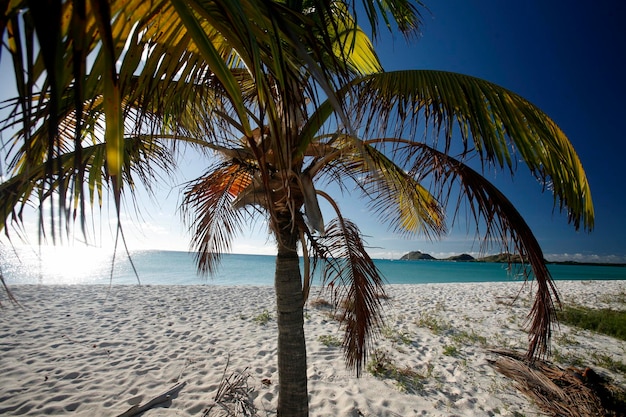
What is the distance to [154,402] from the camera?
3117mm

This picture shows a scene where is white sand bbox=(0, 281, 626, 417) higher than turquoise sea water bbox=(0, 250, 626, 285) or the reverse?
higher

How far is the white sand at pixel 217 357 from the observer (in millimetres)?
3238

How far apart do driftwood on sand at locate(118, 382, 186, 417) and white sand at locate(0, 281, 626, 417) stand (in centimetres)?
8

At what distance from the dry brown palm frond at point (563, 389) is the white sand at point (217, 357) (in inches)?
7.8

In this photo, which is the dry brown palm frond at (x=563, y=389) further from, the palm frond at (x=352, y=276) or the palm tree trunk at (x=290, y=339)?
the palm tree trunk at (x=290, y=339)

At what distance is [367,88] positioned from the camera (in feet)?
6.12

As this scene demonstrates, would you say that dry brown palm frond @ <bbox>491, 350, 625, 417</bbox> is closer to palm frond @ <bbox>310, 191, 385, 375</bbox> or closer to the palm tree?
the palm tree

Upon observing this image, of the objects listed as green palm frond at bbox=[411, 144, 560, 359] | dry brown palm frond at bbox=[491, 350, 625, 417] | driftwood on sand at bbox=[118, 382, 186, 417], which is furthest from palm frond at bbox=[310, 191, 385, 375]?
dry brown palm frond at bbox=[491, 350, 625, 417]

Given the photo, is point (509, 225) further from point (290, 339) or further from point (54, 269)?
point (54, 269)

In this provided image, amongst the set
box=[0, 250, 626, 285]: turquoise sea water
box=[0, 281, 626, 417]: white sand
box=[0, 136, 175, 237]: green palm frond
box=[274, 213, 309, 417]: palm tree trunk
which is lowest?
A: box=[0, 250, 626, 285]: turquoise sea water

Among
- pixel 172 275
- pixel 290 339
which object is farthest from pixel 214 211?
pixel 172 275

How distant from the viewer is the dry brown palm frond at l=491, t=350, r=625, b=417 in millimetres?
3193

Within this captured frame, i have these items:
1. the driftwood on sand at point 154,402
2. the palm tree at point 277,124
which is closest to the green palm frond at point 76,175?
the palm tree at point 277,124

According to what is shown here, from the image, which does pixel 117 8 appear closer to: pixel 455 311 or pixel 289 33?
pixel 289 33
